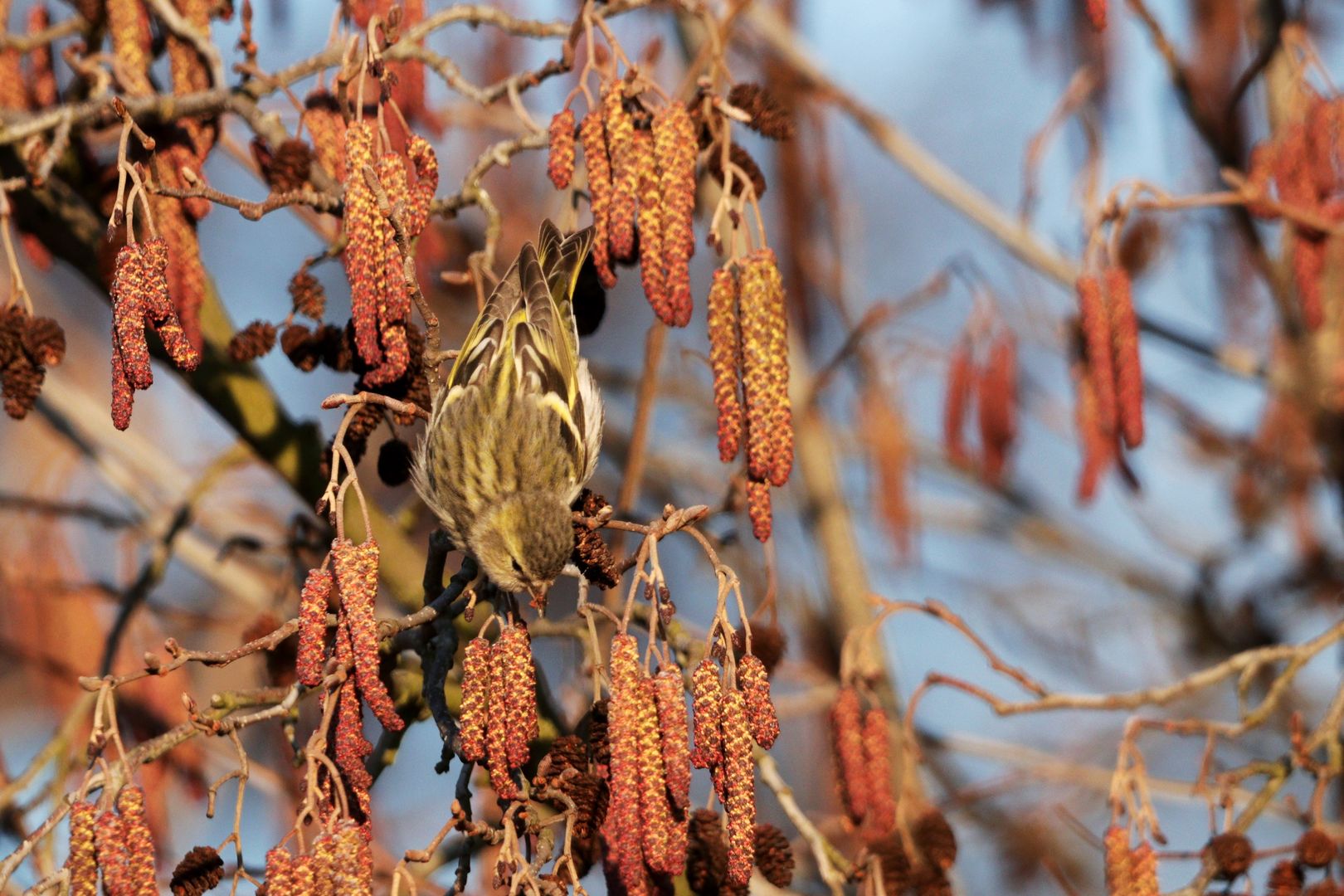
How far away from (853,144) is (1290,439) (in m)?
3.13

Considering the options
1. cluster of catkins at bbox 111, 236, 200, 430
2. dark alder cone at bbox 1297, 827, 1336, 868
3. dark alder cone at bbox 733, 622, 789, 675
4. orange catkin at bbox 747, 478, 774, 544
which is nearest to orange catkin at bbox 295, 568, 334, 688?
cluster of catkins at bbox 111, 236, 200, 430

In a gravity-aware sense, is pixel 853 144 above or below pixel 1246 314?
above

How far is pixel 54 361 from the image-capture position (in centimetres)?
206

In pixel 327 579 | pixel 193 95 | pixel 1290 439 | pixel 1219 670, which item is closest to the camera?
pixel 327 579

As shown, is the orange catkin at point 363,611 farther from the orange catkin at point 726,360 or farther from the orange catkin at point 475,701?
the orange catkin at point 726,360

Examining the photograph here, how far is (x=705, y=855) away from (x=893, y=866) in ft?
1.13

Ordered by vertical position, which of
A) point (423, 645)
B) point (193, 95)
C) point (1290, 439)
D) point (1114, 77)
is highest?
point (1114, 77)

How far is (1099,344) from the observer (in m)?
2.83

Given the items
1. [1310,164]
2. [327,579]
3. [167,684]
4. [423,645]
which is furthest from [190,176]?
[1310,164]

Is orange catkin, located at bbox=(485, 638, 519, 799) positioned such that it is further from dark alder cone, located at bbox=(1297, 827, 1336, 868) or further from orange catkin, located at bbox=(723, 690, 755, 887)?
dark alder cone, located at bbox=(1297, 827, 1336, 868)

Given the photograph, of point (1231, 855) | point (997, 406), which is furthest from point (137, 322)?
point (997, 406)

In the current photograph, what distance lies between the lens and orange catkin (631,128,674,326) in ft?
6.47

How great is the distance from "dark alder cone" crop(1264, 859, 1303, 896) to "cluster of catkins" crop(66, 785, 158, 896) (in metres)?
1.82

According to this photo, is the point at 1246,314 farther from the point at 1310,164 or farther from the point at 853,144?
the point at 853,144
